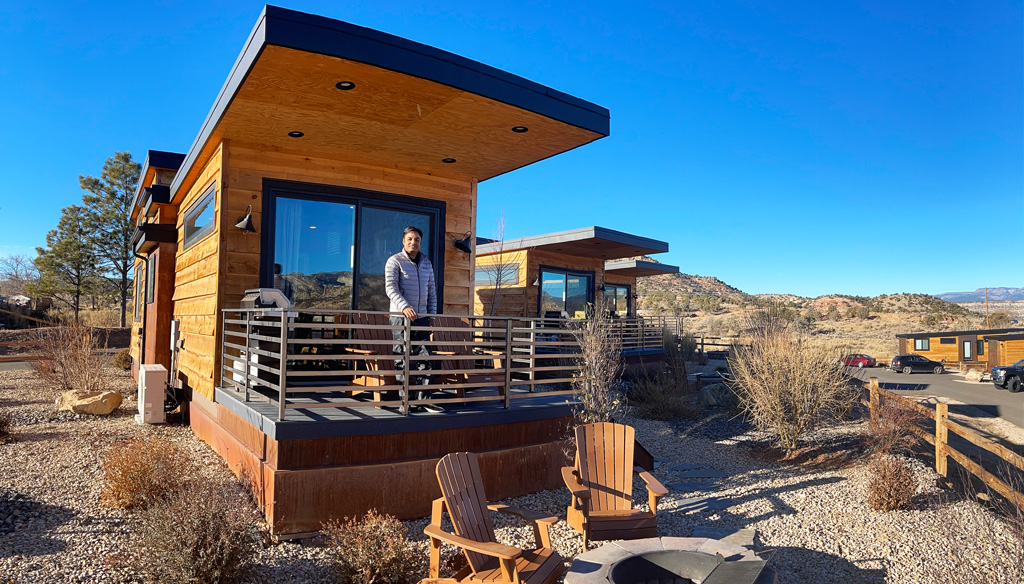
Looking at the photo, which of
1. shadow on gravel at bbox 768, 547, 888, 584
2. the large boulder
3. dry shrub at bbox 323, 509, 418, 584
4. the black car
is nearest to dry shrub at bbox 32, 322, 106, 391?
the large boulder

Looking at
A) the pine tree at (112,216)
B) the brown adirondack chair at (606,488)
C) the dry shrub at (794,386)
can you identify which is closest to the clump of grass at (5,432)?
the brown adirondack chair at (606,488)

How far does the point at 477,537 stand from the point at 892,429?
21.4 feet

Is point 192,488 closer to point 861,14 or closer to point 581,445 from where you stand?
point 581,445

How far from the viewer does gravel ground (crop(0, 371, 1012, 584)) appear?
155 inches

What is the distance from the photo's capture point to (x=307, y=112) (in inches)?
221

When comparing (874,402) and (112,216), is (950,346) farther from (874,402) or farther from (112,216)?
(112,216)

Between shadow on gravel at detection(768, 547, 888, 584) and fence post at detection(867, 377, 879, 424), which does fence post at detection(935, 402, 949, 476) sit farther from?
shadow on gravel at detection(768, 547, 888, 584)

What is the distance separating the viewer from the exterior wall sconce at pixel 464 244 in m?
7.96

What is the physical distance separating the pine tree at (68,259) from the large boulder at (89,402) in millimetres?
25002

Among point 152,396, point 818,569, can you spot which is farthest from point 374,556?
point 152,396

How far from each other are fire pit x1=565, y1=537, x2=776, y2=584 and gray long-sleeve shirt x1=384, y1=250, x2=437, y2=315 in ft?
9.29

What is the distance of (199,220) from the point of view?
26.3 ft

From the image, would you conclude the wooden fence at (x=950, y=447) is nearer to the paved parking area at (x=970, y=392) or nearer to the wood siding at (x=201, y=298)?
the paved parking area at (x=970, y=392)

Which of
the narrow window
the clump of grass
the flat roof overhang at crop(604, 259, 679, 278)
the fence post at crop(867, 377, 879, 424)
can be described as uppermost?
the flat roof overhang at crop(604, 259, 679, 278)
